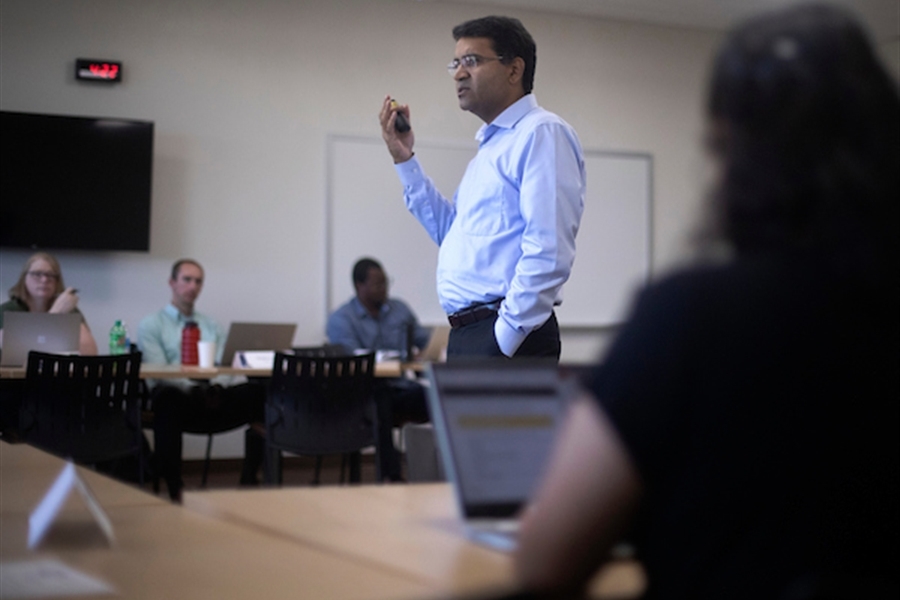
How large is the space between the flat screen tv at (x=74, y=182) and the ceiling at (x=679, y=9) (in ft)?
8.87

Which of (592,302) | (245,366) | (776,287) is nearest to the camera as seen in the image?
(776,287)

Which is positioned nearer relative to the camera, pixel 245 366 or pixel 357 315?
pixel 245 366

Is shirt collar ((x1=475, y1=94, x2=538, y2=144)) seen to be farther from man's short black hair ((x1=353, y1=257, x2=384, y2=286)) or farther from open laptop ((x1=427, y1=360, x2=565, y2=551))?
man's short black hair ((x1=353, y1=257, x2=384, y2=286))

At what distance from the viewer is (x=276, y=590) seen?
1071mm

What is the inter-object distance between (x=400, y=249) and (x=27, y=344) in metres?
2.78

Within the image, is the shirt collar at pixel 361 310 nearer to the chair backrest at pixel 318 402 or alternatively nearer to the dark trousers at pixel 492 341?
the chair backrest at pixel 318 402

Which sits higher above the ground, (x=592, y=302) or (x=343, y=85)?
(x=343, y=85)

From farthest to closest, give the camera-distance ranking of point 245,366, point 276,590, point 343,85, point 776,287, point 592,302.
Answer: point 592,302
point 343,85
point 245,366
point 276,590
point 776,287

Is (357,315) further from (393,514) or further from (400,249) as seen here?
(393,514)

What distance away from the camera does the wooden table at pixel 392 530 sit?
3.22 ft

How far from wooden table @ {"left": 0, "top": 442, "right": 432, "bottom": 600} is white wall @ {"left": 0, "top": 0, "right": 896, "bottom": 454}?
5030 mm

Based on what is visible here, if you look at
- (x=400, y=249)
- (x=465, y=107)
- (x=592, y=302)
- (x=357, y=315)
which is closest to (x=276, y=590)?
(x=465, y=107)

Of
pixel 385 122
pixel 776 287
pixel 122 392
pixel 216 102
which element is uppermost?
pixel 216 102

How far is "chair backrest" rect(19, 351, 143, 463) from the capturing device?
4.28 metres
